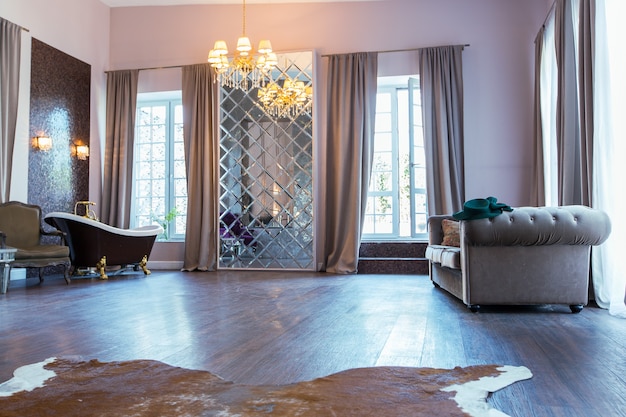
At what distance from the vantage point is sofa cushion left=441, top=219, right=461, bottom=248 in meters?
4.55

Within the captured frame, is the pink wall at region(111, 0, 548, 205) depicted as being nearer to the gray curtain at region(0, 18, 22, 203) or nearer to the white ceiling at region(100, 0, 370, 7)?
the white ceiling at region(100, 0, 370, 7)

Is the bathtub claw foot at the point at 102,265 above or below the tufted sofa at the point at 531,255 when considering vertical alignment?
below

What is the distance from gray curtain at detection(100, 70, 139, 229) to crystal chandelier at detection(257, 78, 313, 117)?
1909 mm

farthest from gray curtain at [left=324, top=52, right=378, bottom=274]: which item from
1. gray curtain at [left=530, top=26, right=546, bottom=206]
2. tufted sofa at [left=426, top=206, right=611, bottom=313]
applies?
tufted sofa at [left=426, top=206, right=611, bottom=313]

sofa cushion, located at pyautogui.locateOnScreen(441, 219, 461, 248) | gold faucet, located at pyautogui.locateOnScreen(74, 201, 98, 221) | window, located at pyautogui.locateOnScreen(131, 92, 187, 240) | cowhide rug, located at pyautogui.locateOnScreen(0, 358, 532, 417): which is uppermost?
window, located at pyautogui.locateOnScreen(131, 92, 187, 240)

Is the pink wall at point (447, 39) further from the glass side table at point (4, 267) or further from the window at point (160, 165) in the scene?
the glass side table at point (4, 267)

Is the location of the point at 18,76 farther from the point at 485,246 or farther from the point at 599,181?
the point at 599,181

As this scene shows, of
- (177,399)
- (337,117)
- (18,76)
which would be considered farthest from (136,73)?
(177,399)

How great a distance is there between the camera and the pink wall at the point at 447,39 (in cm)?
646

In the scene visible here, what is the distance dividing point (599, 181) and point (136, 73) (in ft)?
19.8

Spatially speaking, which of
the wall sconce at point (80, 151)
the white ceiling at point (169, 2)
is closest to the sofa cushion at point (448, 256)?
the white ceiling at point (169, 2)

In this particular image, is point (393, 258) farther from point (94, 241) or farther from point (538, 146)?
point (94, 241)

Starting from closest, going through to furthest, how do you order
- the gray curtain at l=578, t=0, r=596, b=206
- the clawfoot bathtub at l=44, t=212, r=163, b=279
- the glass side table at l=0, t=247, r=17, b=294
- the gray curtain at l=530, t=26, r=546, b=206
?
the gray curtain at l=578, t=0, r=596, b=206 < the glass side table at l=0, t=247, r=17, b=294 < the clawfoot bathtub at l=44, t=212, r=163, b=279 < the gray curtain at l=530, t=26, r=546, b=206

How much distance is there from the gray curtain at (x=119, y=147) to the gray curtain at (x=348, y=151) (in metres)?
2.77
